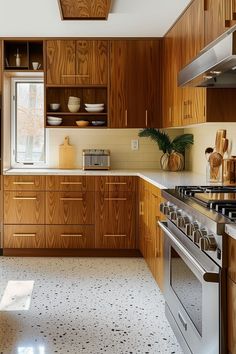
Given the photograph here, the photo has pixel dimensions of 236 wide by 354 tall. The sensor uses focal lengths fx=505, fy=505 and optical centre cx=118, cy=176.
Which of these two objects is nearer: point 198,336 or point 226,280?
point 226,280

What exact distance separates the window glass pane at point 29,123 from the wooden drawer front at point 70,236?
996 millimetres

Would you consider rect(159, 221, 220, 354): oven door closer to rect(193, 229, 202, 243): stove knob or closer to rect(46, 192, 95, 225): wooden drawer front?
rect(193, 229, 202, 243): stove knob

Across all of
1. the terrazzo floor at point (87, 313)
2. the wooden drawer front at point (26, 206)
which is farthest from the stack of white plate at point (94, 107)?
the terrazzo floor at point (87, 313)

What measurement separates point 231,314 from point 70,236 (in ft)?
11.3

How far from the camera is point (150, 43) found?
5.35 meters

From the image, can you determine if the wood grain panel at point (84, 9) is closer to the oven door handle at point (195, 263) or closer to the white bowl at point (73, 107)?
the white bowl at point (73, 107)

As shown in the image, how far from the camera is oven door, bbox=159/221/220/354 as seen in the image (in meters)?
1.98

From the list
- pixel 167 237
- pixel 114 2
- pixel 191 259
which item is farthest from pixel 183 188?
pixel 114 2

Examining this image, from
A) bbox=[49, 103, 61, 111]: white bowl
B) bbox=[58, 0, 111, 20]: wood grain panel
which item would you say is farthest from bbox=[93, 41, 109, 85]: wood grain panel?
bbox=[58, 0, 111, 20]: wood grain panel

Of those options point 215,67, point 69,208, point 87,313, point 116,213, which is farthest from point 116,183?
point 215,67

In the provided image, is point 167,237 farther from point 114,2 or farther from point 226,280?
point 114,2

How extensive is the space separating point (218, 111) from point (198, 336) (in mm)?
1737

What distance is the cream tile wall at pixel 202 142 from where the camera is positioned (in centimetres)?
393

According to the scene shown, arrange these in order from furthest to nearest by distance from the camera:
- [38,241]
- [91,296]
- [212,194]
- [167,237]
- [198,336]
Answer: [38,241]
[91,296]
[167,237]
[212,194]
[198,336]
